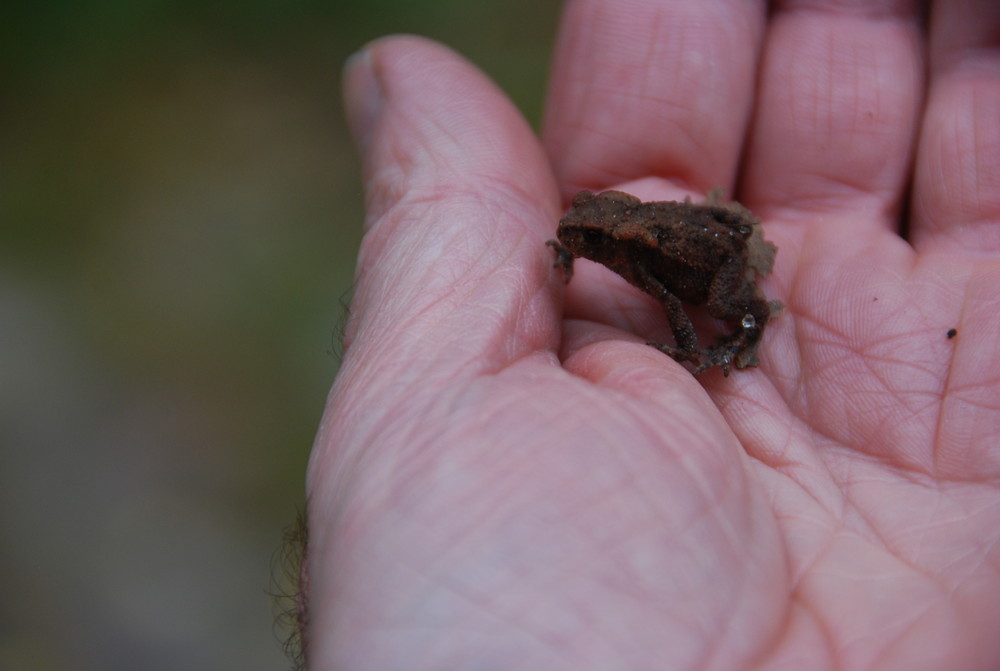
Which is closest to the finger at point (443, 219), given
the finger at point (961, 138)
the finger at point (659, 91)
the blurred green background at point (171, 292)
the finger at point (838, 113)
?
the finger at point (659, 91)

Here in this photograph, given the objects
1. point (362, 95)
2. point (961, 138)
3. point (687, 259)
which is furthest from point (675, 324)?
point (362, 95)

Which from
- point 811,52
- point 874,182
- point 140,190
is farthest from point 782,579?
point 140,190

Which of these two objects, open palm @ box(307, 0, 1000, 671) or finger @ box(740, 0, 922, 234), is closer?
open palm @ box(307, 0, 1000, 671)

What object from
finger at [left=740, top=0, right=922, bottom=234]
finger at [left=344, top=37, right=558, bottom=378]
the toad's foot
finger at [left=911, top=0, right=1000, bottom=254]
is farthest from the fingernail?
finger at [left=911, top=0, right=1000, bottom=254]

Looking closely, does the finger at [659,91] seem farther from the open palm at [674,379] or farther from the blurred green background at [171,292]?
the blurred green background at [171,292]

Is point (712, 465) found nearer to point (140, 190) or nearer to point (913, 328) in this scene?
point (913, 328)

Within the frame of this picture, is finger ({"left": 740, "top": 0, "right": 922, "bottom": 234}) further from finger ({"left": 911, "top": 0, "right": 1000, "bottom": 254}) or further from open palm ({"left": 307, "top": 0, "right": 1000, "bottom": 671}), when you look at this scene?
finger ({"left": 911, "top": 0, "right": 1000, "bottom": 254})
